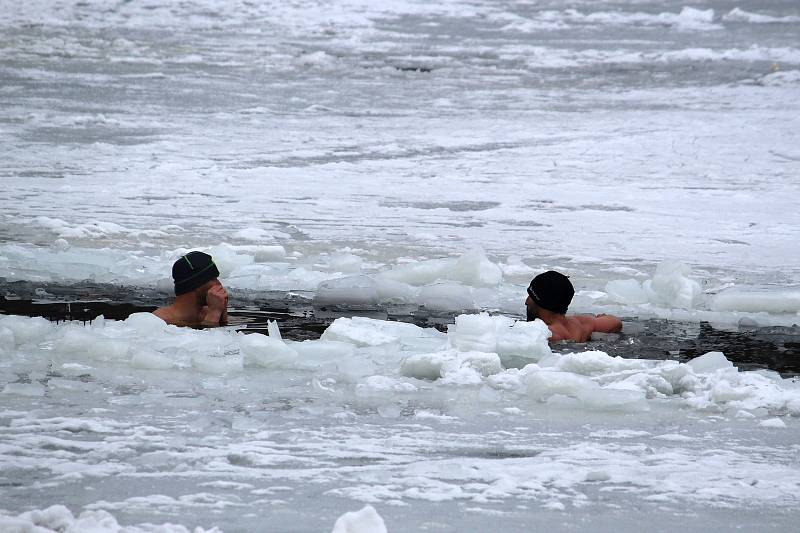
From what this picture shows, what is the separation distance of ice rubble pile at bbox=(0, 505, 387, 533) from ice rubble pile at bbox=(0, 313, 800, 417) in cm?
151

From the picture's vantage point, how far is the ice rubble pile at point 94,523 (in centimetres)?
311

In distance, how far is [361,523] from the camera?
→ 3.11 meters

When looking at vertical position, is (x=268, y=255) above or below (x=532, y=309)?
above

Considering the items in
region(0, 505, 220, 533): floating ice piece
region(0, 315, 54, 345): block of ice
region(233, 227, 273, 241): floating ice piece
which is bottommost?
region(0, 505, 220, 533): floating ice piece

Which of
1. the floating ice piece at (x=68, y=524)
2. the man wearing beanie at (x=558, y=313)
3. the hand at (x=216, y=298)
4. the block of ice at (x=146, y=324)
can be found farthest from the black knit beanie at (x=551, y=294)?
the floating ice piece at (x=68, y=524)

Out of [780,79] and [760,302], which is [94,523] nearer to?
[760,302]

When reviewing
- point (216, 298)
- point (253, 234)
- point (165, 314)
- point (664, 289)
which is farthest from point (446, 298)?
point (253, 234)

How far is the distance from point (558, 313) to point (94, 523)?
11.1 ft

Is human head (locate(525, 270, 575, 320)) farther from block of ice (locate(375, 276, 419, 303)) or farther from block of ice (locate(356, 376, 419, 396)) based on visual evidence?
block of ice (locate(356, 376, 419, 396))

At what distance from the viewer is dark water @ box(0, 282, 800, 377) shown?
5887mm

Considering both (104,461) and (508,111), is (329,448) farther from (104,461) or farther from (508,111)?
(508,111)

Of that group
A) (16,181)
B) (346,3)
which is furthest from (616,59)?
(16,181)

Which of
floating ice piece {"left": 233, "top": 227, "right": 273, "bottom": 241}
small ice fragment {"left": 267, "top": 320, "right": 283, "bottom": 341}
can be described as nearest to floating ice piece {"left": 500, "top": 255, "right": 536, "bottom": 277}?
floating ice piece {"left": 233, "top": 227, "right": 273, "bottom": 241}

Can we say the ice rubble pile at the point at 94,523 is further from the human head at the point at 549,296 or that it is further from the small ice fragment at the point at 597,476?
the human head at the point at 549,296
